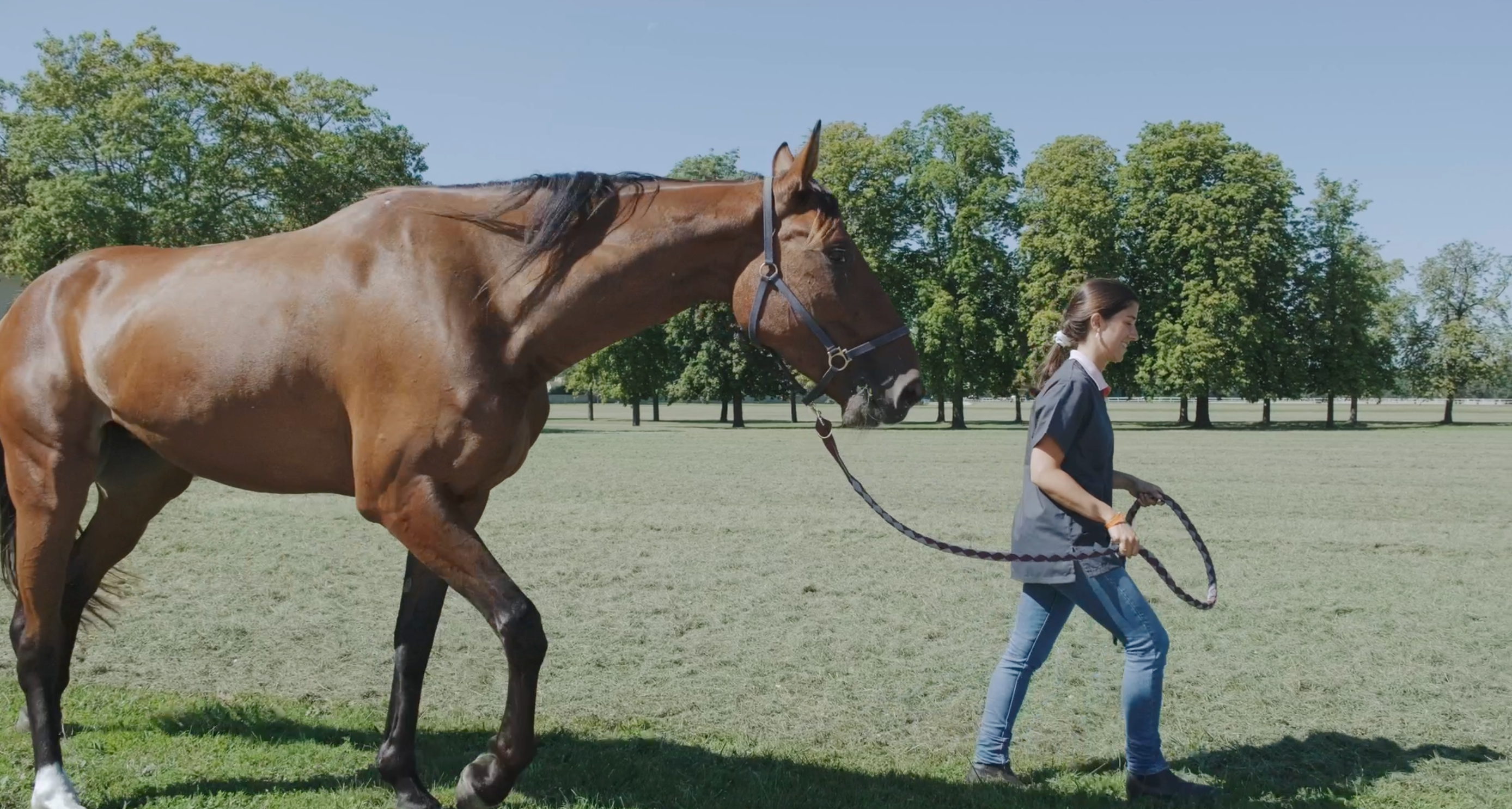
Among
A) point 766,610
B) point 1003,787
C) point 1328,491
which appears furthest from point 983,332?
point 1003,787

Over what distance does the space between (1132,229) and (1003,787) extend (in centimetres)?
5629

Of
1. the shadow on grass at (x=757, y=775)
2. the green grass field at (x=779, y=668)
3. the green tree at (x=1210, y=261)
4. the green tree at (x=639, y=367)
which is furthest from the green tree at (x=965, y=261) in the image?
the shadow on grass at (x=757, y=775)

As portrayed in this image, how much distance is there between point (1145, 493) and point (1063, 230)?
53263 millimetres

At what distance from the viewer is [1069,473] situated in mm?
4766

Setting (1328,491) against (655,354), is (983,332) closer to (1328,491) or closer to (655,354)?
(655,354)

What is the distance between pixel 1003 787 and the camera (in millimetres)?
4809

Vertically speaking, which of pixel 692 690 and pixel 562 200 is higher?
pixel 562 200

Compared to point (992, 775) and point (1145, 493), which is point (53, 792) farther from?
point (1145, 493)

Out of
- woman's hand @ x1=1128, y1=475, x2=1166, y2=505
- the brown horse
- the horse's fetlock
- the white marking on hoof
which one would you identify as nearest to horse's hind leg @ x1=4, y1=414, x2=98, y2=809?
the brown horse

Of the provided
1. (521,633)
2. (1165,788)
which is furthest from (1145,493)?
(521,633)

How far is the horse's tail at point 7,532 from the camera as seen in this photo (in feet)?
17.8

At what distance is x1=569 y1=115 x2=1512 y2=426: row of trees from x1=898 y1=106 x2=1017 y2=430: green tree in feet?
0.33

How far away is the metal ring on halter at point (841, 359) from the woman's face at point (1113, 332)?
150cm

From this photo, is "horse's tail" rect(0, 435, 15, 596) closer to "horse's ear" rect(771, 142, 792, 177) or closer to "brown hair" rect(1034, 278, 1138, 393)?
"horse's ear" rect(771, 142, 792, 177)
